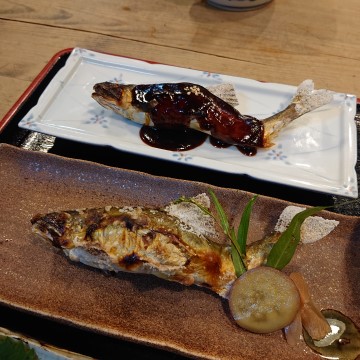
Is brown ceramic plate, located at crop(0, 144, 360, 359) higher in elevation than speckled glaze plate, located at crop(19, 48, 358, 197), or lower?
lower

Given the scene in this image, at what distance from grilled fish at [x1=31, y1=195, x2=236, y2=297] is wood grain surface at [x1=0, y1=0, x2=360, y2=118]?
1.42 m

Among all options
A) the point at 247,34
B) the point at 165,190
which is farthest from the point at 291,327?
the point at 247,34

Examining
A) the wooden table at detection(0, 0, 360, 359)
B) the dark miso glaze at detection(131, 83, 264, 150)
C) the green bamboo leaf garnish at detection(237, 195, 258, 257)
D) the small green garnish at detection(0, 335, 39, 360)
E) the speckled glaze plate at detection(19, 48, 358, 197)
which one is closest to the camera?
the small green garnish at detection(0, 335, 39, 360)

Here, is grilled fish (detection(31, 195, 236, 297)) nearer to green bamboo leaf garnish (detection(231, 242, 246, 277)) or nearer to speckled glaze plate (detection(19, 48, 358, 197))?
green bamboo leaf garnish (detection(231, 242, 246, 277))

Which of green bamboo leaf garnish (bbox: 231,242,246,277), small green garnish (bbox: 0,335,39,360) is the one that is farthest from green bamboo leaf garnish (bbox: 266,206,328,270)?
small green garnish (bbox: 0,335,39,360)

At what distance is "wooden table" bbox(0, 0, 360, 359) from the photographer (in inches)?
125

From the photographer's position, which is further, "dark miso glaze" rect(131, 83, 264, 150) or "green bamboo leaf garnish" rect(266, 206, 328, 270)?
"dark miso glaze" rect(131, 83, 264, 150)

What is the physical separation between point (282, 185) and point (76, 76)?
1458 millimetres

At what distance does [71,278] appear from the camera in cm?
194

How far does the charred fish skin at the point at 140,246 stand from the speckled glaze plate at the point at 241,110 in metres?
0.53

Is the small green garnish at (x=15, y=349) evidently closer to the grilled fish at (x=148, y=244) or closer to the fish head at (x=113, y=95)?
the grilled fish at (x=148, y=244)

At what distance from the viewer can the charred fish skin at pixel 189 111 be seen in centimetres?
240

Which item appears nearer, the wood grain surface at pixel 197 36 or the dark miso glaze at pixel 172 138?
the dark miso glaze at pixel 172 138

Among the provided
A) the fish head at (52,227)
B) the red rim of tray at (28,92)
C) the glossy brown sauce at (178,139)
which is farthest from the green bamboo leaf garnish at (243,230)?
the red rim of tray at (28,92)
